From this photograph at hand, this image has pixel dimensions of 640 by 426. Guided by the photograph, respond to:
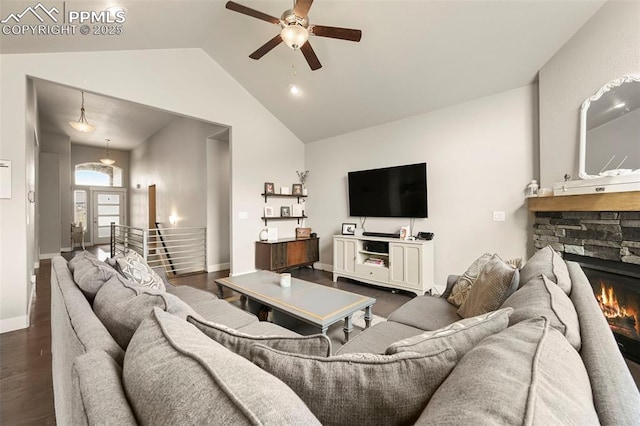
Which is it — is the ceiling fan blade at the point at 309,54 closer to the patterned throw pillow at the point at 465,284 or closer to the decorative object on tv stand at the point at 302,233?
the patterned throw pillow at the point at 465,284

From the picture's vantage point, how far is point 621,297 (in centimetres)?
205

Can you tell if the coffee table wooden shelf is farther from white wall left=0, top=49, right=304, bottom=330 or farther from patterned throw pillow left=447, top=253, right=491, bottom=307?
white wall left=0, top=49, right=304, bottom=330

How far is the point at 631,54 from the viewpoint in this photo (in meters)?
2.01

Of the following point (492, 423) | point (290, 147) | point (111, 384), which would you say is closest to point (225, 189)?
point (290, 147)

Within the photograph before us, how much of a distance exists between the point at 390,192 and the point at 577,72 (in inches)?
94.4

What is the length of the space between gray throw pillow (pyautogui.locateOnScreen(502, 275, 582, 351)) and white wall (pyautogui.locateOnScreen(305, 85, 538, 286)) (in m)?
2.44

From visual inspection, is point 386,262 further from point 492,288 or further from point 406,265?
point 492,288

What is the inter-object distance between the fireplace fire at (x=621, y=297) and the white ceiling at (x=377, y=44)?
2200 millimetres

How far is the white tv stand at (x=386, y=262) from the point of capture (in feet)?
11.5

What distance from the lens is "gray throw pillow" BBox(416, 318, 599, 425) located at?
41cm

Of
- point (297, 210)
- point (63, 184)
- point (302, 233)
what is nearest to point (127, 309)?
point (302, 233)

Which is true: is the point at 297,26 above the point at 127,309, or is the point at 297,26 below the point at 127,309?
above

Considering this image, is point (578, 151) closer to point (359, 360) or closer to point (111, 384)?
point (359, 360)

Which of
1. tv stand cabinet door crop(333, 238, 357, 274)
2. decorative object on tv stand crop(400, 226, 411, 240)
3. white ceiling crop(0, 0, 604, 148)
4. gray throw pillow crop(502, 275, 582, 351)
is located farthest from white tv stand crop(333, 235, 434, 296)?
gray throw pillow crop(502, 275, 582, 351)
